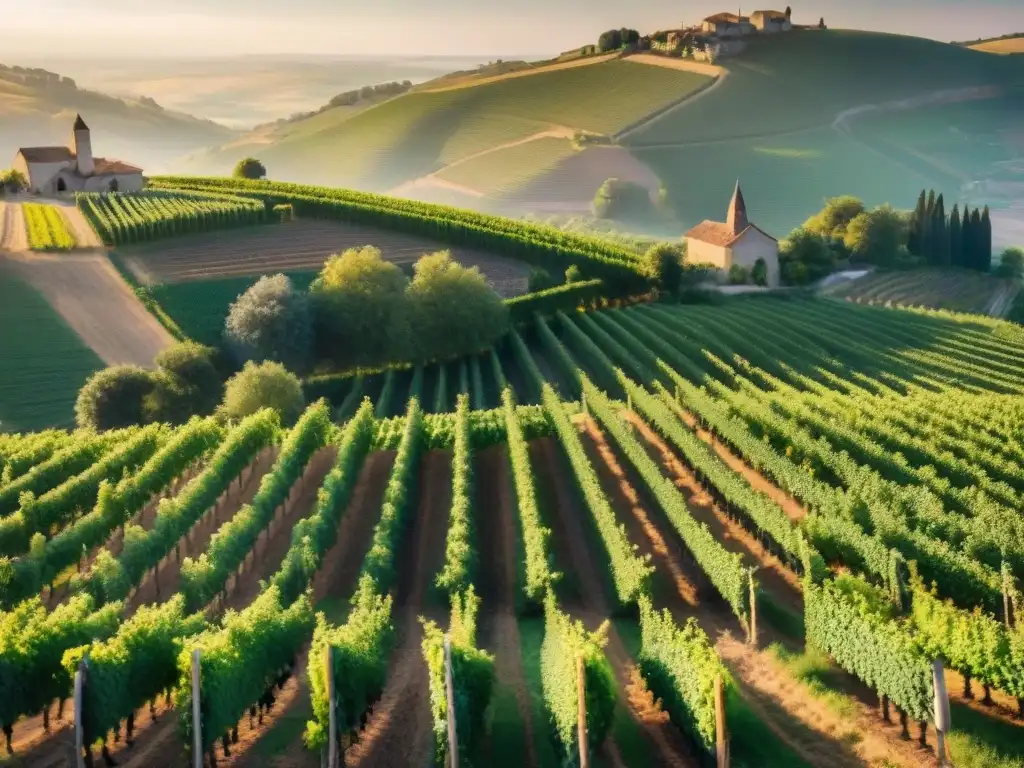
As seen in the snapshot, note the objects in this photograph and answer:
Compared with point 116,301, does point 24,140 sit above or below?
above

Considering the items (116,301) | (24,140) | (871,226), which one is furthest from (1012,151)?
(116,301)

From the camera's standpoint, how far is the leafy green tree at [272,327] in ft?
160

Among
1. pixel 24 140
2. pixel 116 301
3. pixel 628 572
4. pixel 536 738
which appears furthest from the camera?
pixel 24 140

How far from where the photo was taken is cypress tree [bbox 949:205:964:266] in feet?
300

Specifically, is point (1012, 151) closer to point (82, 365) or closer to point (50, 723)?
point (82, 365)

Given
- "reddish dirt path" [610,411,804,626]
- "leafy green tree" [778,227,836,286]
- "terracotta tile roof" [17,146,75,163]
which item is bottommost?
"reddish dirt path" [610,411,804,626]

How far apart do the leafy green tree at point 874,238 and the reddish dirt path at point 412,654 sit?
198 feet

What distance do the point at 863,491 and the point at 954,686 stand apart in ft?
28.2

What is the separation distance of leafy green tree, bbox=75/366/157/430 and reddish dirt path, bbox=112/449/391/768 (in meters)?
11.4

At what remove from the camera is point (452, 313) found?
174ft

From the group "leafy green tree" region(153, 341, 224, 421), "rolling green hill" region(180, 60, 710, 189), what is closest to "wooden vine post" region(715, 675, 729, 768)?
"leafy green tree" region(153, 341, 224, 421)

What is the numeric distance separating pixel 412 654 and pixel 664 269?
48.7 metres

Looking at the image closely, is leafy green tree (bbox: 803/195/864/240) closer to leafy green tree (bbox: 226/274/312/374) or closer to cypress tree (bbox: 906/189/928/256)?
cypress tree (bbox: 906/189/928/256)

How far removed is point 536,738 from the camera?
1758 centimetres
